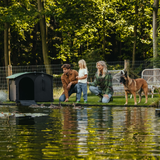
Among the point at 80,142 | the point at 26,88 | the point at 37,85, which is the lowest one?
the point at 80,142

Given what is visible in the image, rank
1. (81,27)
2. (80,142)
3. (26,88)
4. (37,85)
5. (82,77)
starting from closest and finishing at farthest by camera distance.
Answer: (80,142)
(82,77)
(37,85)
(26,88)
(81,27)

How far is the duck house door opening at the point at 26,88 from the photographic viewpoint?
14.4m

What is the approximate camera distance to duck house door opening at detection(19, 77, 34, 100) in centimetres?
1438

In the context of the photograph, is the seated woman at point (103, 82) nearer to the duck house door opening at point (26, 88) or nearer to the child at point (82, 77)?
the child at point (82, 77)

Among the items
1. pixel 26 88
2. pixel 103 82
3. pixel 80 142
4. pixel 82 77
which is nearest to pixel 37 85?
pixel 26 88

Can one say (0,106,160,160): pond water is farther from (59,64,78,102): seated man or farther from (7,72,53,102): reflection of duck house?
(7,72,53,102): reflection of duck house

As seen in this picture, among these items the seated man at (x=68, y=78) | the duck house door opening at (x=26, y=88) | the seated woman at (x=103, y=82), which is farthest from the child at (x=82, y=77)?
the duck house door opening at (x=26, y=88)

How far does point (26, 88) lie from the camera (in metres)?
14.4

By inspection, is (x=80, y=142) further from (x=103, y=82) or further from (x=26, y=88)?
(x=26, y=88)

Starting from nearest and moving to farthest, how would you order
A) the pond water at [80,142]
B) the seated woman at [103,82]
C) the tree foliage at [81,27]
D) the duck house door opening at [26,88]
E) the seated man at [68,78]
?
the pond water at [80,142] → the seated woman at [103,82] → the seated man at [68,78] → the duck house door opening at [26,88] → the tree foliage at [81,27]

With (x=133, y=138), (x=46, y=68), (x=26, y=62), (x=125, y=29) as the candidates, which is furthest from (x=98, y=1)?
(x=133, y=138)

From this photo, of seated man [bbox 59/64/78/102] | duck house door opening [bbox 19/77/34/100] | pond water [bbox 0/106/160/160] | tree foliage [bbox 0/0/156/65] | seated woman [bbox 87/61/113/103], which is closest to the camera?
pond water [bbox 0/106/160/160]

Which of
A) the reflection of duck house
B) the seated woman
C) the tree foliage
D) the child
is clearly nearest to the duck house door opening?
the reflection of duck house

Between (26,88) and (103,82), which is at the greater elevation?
(103,82)
